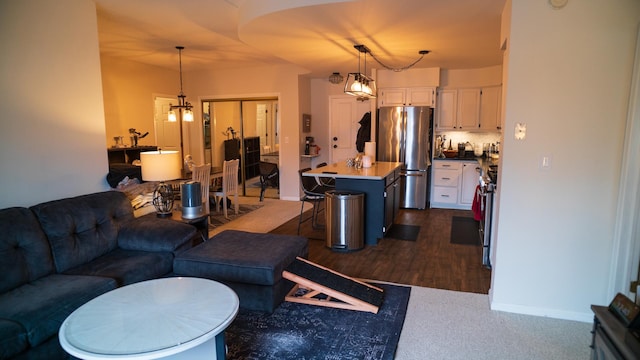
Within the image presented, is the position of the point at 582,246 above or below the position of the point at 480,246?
above

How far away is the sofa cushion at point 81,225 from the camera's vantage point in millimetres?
2662

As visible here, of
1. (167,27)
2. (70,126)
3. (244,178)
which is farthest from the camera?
(244,178)

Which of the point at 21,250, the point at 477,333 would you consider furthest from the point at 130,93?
the point at 477,333

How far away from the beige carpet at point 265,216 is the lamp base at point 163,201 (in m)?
1.45

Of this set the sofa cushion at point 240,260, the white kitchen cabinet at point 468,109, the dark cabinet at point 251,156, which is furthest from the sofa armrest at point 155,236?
the white kitchen cabinet at point 468,109

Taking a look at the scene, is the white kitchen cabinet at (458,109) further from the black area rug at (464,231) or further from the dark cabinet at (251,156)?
the dark cabinet at (251,156)

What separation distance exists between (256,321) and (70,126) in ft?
7.51

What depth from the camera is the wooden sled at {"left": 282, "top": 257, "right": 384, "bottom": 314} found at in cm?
285

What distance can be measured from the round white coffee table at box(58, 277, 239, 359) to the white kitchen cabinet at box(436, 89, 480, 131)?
5742 mm

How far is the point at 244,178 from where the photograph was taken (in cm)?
803

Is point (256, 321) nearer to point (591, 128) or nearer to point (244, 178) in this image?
point (591, 128)

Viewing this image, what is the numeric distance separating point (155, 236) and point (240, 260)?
0.76 meters

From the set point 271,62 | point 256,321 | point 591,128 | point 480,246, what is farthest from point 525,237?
point 271,62

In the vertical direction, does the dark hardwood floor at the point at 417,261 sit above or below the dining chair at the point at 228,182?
below
